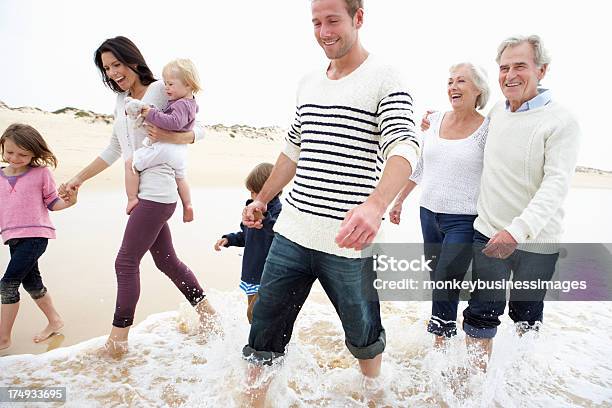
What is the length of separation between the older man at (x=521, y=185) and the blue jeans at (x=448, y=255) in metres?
0.13

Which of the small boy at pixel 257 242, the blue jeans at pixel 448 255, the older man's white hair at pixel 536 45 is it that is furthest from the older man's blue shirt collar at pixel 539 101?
the small boy at pixel 257 242

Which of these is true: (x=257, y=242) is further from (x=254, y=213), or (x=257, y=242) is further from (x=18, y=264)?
(x=18, y=264)

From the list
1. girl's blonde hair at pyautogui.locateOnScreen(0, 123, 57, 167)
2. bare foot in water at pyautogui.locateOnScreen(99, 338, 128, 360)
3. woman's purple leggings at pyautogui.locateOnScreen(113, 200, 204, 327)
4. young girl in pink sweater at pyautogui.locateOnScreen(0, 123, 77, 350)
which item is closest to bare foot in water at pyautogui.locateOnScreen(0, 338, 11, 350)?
young girl in pink sweater at pyautogui.locateOnScreen(0, 123, 77, 350)

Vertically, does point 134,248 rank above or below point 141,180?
below

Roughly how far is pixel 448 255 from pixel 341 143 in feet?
3.72

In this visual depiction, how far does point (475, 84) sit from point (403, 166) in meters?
1.28

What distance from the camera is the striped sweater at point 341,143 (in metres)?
1.76

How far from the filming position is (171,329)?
318 centimetres

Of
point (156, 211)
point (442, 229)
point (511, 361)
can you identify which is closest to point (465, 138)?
point (442, 229)

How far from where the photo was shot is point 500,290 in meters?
2.36

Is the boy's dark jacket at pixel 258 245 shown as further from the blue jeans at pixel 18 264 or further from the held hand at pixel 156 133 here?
the blue jeans at pixel 18 264

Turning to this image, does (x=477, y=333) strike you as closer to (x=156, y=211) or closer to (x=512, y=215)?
(x=512, y=215)

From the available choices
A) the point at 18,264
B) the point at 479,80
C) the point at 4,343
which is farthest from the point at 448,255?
the point at 4,343

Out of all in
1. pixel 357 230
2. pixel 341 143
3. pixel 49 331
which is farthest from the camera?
pixel 49 331
